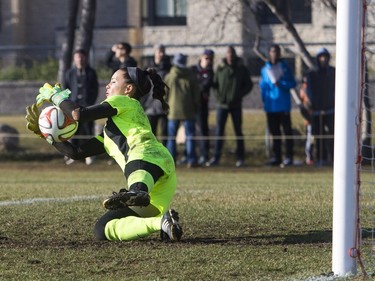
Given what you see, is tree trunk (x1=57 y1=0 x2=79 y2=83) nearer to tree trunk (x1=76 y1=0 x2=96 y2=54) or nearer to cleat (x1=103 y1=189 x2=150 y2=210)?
tree trunk (x1=76 y1=0 x2=96 y2=54)

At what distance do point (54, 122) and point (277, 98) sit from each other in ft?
35.6

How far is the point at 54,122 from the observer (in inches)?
336

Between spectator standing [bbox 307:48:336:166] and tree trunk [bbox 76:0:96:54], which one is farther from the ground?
tree trunk [bbox 76:0:96:54]

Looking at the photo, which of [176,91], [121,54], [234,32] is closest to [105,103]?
[121,54]

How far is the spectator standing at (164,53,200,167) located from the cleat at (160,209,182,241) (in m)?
10.6

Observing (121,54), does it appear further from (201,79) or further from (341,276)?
(341,276)

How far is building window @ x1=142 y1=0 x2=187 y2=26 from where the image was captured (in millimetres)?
33656

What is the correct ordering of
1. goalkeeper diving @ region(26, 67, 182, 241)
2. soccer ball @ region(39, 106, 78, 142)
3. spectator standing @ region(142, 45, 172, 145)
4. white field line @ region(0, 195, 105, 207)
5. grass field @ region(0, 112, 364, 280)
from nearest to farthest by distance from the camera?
grass field @ region(0, 112, 364, 280) < goalkeeper diving @ region(26, 67, 182, 241) < soccer ball @ region(39, 106, 78, 142) < white field line @ region(0, 195, 105, 207) < spectator standing @ region(142, 45, 172, 145)

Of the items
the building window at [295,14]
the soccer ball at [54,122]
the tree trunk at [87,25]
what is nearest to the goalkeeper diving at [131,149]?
the soccer ball at [54,122]

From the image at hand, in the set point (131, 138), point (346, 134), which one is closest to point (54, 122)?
point (131, 138)

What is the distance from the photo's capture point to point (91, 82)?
1900 centimetres

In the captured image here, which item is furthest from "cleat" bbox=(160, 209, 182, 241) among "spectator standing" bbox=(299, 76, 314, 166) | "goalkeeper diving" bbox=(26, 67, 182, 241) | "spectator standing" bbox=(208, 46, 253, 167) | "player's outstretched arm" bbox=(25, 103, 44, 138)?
"spectator standing" bbox=(299, 76, 314, 166)

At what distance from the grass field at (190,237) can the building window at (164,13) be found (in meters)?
19.4

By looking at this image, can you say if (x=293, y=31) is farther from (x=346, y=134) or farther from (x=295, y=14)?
(x=346, y=134)
